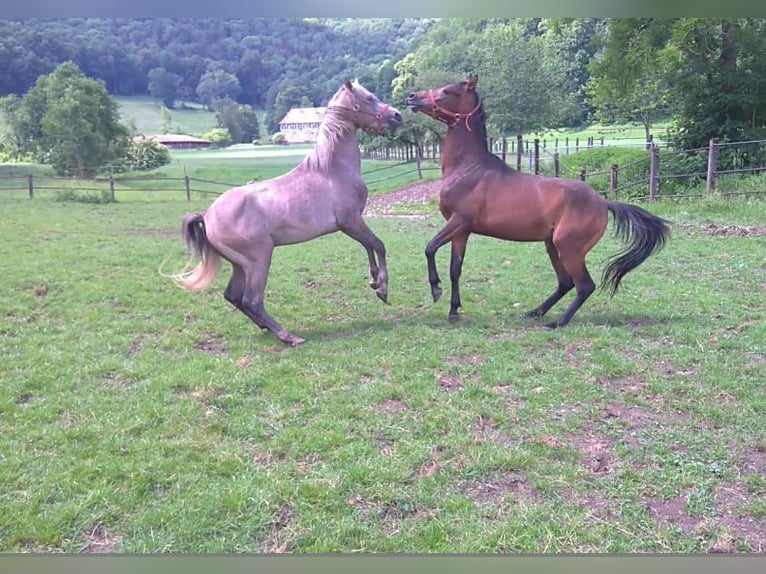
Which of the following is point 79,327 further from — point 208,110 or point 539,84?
point 539,84

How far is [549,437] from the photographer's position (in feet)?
8.36

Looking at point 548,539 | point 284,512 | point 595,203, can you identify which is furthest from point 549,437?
point 595,203

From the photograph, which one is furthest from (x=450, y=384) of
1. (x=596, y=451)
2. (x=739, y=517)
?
(x=739, y=517)

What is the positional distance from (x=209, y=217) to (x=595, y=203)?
213 cm

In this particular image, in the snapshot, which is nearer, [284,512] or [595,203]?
[284,512]

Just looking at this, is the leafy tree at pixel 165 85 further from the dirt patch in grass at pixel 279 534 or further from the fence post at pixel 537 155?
the dirt patch in grass at pixel 279 534

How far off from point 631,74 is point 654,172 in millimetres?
1050

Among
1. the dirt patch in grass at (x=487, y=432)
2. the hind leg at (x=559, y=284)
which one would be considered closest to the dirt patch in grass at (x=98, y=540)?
the dirt patch in grass at (x=487, y=432)

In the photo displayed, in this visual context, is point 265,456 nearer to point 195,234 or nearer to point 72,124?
point 195,234

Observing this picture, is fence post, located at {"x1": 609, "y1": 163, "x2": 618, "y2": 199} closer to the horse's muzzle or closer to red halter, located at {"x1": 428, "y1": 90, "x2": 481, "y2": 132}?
red halter, located at {"x1": 428, "y1": 90, "x2": 481, "y2": 132}

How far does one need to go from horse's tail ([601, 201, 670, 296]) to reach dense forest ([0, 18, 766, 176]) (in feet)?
2.85

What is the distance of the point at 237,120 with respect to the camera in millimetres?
4109

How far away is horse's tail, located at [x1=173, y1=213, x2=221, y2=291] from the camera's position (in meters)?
3.44

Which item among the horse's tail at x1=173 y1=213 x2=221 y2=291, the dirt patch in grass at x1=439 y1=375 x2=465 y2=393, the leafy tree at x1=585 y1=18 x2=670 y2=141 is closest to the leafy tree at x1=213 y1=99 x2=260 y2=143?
the horse's tail at x1=173 y1=213 x2=221 y2=291
